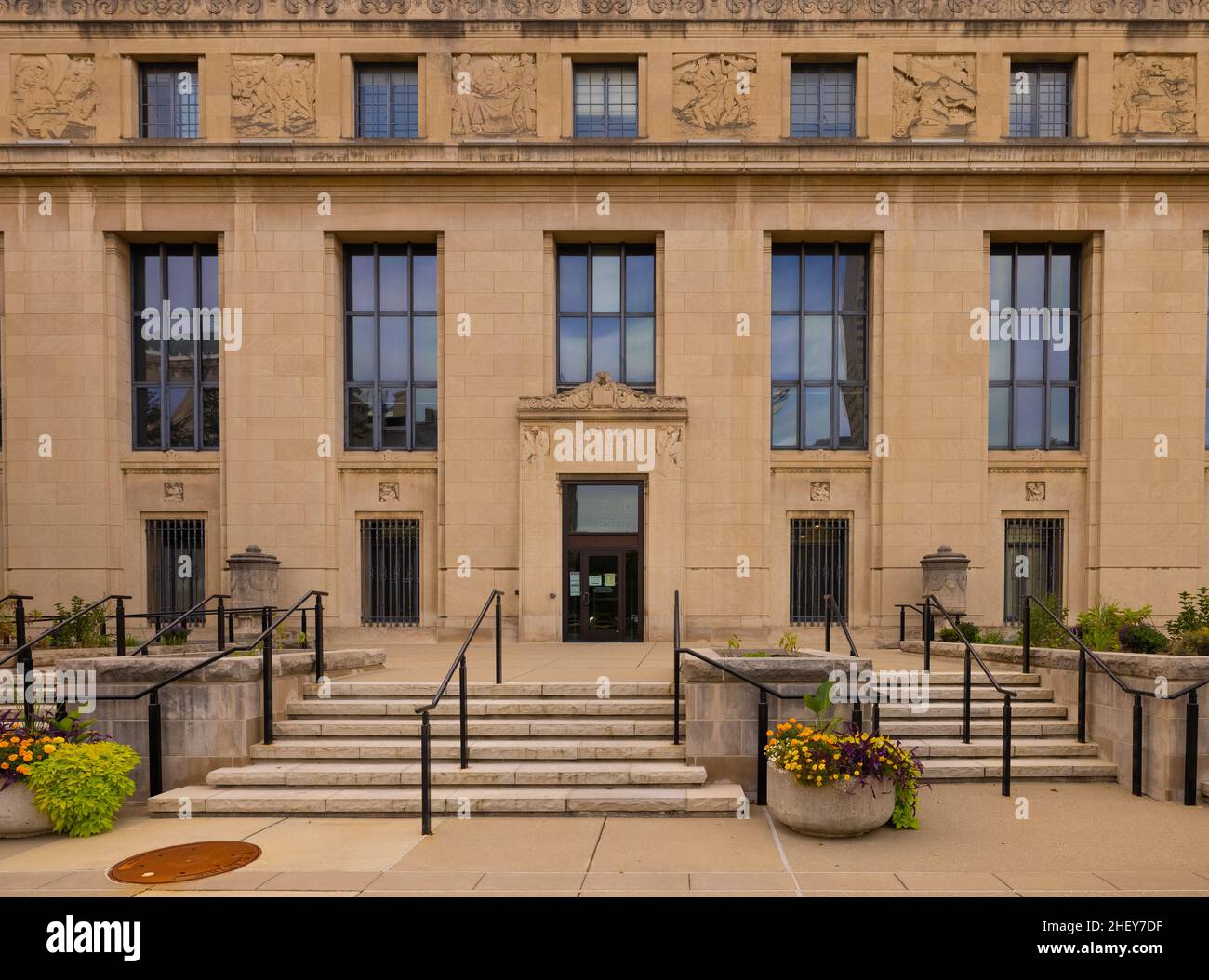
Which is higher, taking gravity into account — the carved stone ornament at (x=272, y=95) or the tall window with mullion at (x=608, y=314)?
the carved stone ornament at (x=272, y=95)

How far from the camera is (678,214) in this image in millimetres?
16656

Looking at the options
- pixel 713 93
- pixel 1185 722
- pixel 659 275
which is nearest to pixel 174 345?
pixel 659 275

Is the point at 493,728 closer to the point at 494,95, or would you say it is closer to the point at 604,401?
the point at 604,401

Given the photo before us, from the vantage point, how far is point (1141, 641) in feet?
32.6

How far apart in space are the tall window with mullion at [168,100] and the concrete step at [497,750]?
52.0 ft

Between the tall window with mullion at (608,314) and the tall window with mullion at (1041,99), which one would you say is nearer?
the tall window with mullion at (1041,99)

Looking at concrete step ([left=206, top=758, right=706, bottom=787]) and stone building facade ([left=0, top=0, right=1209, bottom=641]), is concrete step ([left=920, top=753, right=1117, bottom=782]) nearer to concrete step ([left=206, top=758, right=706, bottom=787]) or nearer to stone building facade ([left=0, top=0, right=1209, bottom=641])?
concrete step ([left=206, top=758, right=706, bottom=787])

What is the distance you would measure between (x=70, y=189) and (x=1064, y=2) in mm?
23675

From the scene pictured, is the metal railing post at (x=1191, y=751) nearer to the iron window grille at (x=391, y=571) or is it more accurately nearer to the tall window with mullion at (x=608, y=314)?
the tall window with mullion at (x=608, y=314)

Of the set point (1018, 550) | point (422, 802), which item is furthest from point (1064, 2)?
point (422, 802)

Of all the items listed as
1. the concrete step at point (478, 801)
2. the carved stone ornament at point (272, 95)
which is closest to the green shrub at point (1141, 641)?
the concrete step at point (478, 801)

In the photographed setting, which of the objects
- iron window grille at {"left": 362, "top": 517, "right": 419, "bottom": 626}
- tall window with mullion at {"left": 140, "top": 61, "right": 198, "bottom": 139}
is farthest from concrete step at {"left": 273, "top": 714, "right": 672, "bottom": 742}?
tall window with mullion at {"left": 140, "top": 61, "right": 198, "bottom": 139}

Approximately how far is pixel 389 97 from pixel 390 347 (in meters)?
5.95

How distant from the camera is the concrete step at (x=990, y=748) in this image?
8.41 meters
